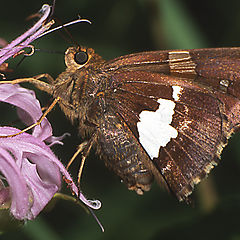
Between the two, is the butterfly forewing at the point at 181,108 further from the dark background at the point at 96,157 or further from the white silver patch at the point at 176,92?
the dark background at the point at 96,157

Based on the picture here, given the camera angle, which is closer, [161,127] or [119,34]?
[161,127]

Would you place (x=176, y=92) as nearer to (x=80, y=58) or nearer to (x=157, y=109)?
(x=157, y=109)

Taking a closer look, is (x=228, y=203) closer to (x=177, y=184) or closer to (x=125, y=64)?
(x=177, y=184)

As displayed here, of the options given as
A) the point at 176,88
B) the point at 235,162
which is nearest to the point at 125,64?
the point at 176,88

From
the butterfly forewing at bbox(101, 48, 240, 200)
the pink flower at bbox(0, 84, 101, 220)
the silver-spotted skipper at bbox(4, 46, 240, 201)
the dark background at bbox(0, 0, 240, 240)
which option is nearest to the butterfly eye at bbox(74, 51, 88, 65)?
the silver-spotted skipper at bbox(4, 46, 240, 201)

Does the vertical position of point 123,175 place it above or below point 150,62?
below

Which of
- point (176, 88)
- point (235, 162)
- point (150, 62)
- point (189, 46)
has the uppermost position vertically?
point (150, 62)

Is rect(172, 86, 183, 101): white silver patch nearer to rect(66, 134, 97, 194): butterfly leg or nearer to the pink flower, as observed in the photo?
rect(66, 134, 97, 194): butterfly leg
